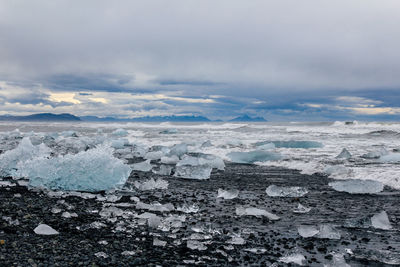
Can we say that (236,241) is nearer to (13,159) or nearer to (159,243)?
(159,243)

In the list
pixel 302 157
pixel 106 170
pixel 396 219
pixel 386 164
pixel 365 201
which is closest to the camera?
pixel 396 219

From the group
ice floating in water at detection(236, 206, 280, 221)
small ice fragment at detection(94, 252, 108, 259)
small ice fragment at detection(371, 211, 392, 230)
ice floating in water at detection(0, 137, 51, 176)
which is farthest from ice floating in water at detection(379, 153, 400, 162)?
ice floating in water at detection(0, 137, 51, 176)

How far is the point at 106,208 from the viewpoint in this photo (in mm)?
4398

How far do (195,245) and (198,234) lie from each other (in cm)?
33

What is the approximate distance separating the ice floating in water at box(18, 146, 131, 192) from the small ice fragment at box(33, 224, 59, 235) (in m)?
2.06

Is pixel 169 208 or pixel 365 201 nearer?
pixel 169 208

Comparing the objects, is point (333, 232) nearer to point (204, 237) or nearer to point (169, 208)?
point (204, 237)

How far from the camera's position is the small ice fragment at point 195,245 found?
10.2 ft

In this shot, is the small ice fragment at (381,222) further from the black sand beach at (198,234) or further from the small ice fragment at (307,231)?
the small ice fragment at (307,231)

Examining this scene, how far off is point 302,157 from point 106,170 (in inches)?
243

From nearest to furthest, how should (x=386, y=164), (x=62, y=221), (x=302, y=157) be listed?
(x=62, y=221) < (x=386, y=164) < (x=302, y=157)

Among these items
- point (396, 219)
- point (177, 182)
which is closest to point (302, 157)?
point (177, 182)

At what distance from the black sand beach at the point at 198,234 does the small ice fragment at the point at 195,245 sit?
38mm

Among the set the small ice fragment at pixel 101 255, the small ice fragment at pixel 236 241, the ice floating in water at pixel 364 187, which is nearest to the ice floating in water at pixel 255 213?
the small ice fragment at pixel 236 241
